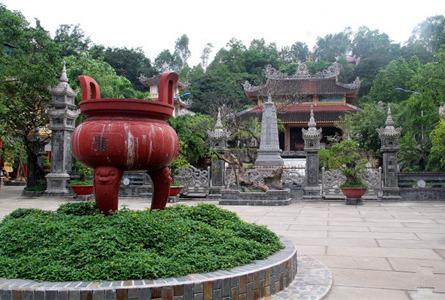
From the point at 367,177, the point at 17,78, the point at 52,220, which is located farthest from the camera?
the point at 367,177

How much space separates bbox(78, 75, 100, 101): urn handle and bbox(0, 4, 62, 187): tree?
9.68 m

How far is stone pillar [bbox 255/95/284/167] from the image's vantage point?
59.6ft

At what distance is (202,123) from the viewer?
2422 centimetres

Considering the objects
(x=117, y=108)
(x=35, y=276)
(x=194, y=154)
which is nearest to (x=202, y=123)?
(x=194, y=154)

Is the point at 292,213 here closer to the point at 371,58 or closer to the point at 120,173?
the point at 120,173

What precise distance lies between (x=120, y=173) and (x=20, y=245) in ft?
4.07

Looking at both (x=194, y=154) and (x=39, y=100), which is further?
(x=194, y=154)

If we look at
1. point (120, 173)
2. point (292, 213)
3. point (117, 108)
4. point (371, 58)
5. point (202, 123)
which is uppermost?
point (371, 58)

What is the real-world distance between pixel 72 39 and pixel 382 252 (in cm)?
3553

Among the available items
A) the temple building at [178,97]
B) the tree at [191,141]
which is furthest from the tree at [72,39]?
the tree at [191,141]

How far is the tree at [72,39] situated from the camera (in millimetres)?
35781

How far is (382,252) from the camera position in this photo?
5.95 metres

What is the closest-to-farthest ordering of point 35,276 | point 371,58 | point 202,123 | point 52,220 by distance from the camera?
point 35,276
point 52,220
point 202,123
point 371,58

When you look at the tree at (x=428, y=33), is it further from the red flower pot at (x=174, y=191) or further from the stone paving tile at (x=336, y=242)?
the stone paving tile at (x=336, y=242)
